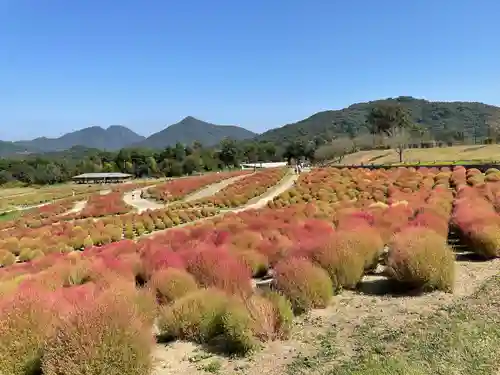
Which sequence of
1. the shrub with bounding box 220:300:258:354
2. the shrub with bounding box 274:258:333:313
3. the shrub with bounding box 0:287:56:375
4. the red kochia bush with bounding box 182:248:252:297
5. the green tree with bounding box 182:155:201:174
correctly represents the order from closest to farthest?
the shrub with bounding box 0:287:56:375 < the shrub with bounding box 220:300:258:354 < the shrub with bounding box 274:258:333:313 < the red kochia bush with bounding box 182:248:252:297 < the green tree with bounding box 182:155:201:174

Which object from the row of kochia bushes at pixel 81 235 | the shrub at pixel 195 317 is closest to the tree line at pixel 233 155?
the row of kochia bushes at pixel 81 235

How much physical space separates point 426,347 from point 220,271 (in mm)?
4403

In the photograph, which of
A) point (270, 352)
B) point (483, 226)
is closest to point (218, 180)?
point (483, 226)

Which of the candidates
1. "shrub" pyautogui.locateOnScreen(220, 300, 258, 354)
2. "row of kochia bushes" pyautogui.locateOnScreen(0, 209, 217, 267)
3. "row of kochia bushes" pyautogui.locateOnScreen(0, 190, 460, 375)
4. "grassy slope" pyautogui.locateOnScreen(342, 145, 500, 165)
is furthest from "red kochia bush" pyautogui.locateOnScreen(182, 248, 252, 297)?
"grassy slope" pyautogui.locateOnScreen(342, 145, 500, 165)

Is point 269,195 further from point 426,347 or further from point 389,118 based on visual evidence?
point 389,118

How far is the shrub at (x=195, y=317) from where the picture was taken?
774cm

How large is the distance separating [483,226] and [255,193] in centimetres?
3385

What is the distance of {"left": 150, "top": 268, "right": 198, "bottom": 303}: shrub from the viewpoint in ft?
31.0

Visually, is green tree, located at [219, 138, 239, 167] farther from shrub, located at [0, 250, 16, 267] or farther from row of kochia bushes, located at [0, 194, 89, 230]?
shrub, located at [0, 250, 16, 267]

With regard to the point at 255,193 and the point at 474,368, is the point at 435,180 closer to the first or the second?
the point at 255,193

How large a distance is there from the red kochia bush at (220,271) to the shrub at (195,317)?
0.75 meters

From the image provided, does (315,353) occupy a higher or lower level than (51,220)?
higher

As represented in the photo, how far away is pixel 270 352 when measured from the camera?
7.06 meters

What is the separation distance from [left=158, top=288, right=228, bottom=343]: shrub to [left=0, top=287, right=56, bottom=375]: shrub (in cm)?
191
